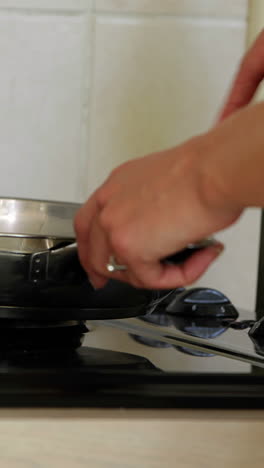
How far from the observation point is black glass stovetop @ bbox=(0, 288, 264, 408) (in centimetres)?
32

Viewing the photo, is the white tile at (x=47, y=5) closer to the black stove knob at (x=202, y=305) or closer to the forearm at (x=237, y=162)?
the black stove knob at (x=202, y=305)

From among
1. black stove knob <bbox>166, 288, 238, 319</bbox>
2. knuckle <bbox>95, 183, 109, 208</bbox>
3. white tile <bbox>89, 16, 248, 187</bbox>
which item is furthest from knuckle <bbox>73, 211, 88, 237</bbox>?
white tile <bbox>89, 16, 248, 187</bbox>

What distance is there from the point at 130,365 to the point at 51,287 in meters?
0.07

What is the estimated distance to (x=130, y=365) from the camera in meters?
0.37

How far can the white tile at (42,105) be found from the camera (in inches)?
33.8

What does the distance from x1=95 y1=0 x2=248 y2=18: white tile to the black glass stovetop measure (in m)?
0.46

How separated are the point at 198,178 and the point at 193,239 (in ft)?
0.09

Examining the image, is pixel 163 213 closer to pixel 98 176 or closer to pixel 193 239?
pixel 193 239

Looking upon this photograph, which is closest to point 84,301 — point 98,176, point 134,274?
point 134,274

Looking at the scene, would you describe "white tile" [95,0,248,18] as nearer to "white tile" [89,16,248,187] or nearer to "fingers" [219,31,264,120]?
"white tile" [89,16,248,187]

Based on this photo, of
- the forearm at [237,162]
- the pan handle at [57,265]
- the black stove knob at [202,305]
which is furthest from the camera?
the black stove knob at [202,305]

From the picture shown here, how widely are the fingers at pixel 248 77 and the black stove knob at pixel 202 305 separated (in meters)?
0.28

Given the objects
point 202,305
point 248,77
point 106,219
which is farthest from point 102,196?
point 202,305

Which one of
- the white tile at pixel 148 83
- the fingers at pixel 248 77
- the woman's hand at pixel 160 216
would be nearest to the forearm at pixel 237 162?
the woman's hand at pixel 160 216
